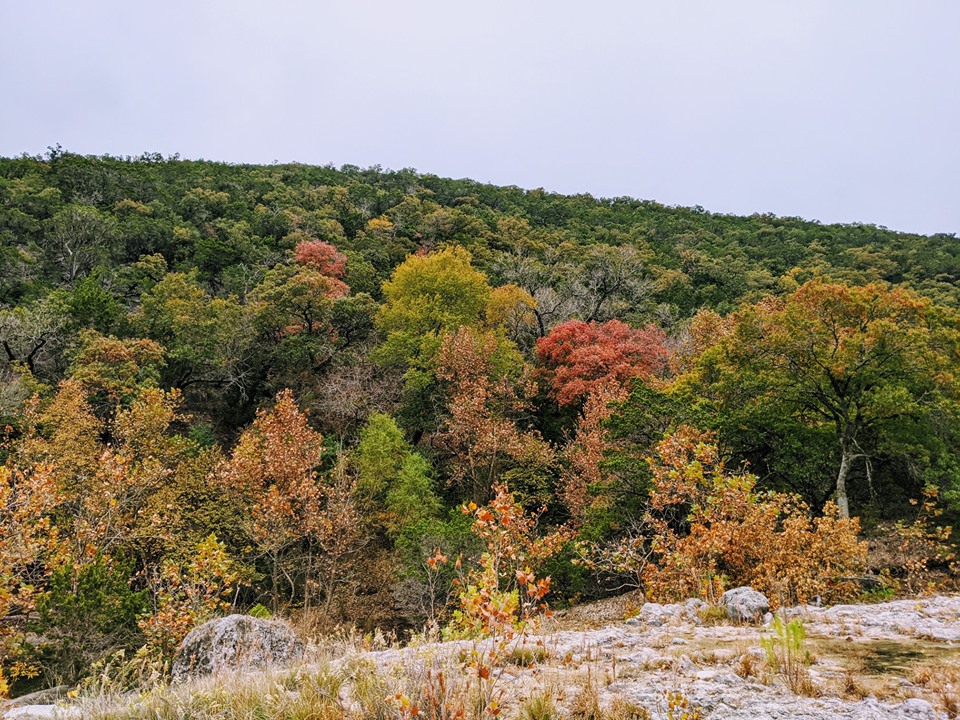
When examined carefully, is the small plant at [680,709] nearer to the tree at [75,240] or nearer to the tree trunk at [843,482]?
the tree trunk at [843,482]

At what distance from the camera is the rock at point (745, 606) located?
23.0 feet

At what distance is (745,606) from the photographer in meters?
7.18

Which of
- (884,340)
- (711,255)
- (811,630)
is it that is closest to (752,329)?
(884,340)

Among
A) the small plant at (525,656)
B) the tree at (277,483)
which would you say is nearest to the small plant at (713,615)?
the small plant at (525,656)

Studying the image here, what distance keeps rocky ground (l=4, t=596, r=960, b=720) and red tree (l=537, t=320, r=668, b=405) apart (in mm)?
19497

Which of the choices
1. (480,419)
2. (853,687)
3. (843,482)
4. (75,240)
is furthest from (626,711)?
(75,240)

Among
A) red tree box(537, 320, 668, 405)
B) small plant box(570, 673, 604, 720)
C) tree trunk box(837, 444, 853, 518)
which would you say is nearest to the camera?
small plant box(570, 673, 604, 720)

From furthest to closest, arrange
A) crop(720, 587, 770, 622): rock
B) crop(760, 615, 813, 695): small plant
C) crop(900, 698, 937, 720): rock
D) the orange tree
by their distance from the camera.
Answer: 1. the orange tree
2. crop(720, 587, 770, 622): rock
3. crop(760, 615, 813, 695): small plant
4. crop(900, 698, 937, 720): rock

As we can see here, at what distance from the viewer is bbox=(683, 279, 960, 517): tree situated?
14523mm

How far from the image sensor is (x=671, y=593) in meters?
10.1

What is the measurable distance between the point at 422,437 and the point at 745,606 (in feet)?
66.5

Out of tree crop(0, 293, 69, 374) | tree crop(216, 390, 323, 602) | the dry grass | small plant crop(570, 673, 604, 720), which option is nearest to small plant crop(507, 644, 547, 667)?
small plant crop(570, 673, 604, 720)

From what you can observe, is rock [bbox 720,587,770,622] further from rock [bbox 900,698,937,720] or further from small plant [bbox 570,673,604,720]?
small plant [bbox 570,673,604,720]

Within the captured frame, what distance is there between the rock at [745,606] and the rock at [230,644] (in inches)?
227
